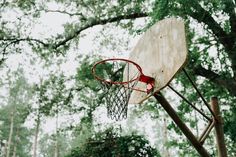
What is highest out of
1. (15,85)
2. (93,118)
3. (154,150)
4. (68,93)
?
(15,85)

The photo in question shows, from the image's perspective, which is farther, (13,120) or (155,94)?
(13,120)

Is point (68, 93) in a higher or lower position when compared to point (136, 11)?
lower

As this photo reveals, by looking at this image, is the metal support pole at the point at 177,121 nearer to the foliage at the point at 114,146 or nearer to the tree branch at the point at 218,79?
the foliage at the point at 114,146

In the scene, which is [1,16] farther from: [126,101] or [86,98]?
[126,101]

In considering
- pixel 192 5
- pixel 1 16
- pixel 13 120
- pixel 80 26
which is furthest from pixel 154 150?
pixel 13 120

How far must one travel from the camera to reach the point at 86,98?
14188 mm

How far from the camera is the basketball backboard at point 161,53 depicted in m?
4.87

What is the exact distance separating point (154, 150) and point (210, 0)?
13.5ft

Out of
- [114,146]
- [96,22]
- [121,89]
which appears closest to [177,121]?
[121,89]

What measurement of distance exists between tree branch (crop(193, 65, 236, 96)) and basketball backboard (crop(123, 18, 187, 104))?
493 centimetres

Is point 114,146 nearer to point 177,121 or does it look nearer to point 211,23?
point 177,121

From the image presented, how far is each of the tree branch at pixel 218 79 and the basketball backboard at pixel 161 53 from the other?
4.93 m

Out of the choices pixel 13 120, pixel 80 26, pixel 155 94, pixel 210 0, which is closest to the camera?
pixel 155 94

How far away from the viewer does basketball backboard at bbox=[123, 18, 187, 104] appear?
4.87 m
